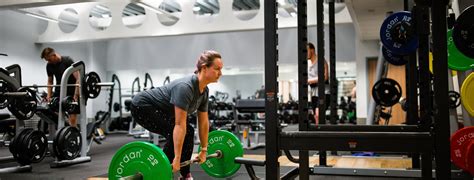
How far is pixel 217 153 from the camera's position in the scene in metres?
2.92

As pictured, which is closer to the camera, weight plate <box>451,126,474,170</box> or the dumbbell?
the dumbbell

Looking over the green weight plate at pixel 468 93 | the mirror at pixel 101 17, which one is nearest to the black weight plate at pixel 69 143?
the green weight plate at pixel 468 93

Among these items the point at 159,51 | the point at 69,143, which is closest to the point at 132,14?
the point at 159,51

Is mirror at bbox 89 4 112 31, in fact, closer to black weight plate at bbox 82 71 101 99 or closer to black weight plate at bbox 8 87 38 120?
black weight plate at bbox 82 71 101 99

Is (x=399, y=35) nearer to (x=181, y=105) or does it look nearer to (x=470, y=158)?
(x=470, y=158)

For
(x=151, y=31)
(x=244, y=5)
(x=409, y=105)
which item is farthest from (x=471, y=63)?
(x=244, y=5)

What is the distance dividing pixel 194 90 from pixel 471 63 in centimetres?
227

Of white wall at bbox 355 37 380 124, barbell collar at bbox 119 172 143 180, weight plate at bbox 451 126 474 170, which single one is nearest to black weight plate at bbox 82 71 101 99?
barbell collar at bbox 119 172 143 180

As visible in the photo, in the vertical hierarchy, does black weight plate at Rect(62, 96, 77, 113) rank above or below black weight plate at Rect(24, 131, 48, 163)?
above

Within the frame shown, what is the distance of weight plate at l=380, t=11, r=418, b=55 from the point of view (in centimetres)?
311

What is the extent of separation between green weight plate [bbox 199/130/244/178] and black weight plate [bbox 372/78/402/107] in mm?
1825

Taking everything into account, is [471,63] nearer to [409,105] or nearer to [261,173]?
[409,105]

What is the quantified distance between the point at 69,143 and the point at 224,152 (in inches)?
78.2

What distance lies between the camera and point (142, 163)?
2.18 metres
